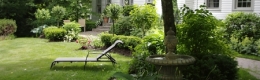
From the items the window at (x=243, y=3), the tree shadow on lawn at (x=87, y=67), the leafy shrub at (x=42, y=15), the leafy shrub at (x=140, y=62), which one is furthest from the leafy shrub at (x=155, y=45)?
the leafy shrub at (x=42, y=15)

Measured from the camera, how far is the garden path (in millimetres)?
7639

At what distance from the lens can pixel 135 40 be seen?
35.8 ft

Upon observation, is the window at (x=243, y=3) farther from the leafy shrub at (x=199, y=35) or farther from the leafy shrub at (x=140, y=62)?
the leafy shrub at (x=140, y=62)

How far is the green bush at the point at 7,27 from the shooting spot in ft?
56.0

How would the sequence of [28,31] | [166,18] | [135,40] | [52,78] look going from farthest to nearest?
[28,31]
[135,40]
[52,78]
[166,18]

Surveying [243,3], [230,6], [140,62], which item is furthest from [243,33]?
[140,62]

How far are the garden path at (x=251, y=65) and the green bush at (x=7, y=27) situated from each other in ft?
44.5

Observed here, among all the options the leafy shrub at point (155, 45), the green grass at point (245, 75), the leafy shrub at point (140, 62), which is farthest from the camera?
the leafy shrub at point (155, 45)

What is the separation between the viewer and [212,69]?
5.88 m

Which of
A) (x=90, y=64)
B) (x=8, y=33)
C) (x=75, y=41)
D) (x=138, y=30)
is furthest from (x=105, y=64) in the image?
(x=8, y=33)

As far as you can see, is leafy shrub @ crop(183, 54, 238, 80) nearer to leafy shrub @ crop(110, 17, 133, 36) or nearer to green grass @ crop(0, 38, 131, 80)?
green grass @ crop(0, 38, 131, 80)

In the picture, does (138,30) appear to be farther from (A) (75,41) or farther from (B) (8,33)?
(B) (8,33)

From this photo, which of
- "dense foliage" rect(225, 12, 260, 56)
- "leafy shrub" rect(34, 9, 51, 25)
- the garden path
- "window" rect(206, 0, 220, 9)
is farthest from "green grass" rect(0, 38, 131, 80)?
"window" rect(206, 0, 220, 9)

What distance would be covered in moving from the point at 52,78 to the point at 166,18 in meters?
3.27
